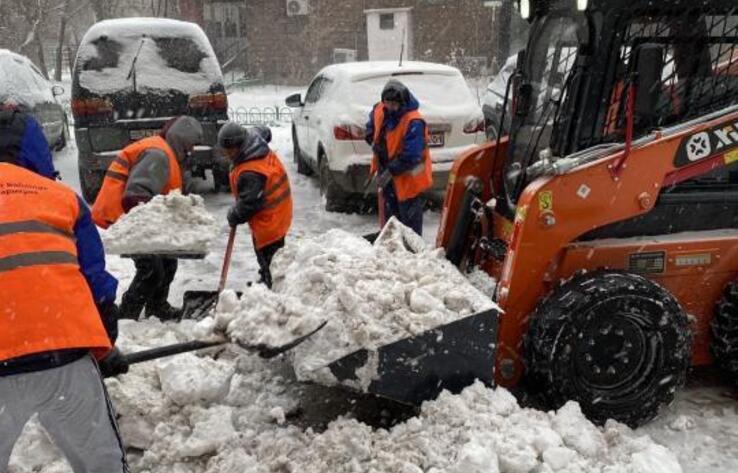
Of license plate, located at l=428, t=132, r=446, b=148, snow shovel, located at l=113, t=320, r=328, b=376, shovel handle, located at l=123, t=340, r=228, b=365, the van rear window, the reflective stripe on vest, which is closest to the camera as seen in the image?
the reflective stripe on vest

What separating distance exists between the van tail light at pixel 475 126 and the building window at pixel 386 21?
19.0 metres

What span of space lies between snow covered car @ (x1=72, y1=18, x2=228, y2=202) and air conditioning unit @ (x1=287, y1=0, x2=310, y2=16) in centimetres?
1952

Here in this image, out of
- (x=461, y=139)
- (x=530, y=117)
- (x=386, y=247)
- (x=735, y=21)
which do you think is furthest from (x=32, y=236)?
(x=461, y=139)

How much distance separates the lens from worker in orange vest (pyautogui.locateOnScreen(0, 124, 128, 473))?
2256 mm

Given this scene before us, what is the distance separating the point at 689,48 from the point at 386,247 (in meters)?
1.89

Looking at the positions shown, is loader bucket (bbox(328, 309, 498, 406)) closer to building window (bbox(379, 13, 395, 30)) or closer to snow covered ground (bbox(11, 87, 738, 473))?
snow covered ground (bbox(11, 87, 738, 473))

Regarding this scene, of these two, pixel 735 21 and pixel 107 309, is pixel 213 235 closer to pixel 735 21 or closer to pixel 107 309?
pixel 107 309

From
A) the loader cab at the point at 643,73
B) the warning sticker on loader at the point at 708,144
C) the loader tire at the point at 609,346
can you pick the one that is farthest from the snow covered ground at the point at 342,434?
the warning sticker on loader at the point at 708,144

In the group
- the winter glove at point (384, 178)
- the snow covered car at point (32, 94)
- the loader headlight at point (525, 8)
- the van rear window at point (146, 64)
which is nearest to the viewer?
the loader headlight at point (525, 8)

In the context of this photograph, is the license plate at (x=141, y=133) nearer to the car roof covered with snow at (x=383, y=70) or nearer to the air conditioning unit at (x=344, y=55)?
the car roof covered with snow at (x=383, y=70)

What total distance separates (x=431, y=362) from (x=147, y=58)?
6.56 m

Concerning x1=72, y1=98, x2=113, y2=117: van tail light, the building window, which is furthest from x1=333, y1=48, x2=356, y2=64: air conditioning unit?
x1=72, y1=98, x2=113, y2=117: van tail light

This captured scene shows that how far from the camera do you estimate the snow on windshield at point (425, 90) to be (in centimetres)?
778

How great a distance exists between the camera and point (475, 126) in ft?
25.8
